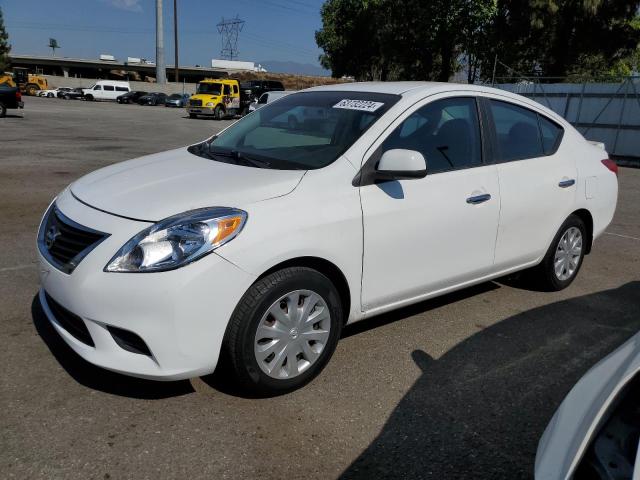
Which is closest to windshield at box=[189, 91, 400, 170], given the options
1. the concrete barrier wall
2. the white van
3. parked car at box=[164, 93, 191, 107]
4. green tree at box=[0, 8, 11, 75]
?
parked car at box=[164, 93, 191, 107]

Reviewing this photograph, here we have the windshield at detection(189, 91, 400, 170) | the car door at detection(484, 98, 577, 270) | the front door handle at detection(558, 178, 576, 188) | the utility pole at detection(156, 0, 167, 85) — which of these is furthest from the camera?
the utility pole at detection(156, 0, 167, 85)

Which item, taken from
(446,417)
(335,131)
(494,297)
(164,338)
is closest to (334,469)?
(446,417)

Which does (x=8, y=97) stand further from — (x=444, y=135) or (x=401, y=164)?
(x=401, y=164)

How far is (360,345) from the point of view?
11.9 feet

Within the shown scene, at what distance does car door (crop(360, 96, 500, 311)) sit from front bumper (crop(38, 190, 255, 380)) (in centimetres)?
91

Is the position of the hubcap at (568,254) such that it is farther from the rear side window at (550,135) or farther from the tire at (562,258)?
the rear side window at (550,135)

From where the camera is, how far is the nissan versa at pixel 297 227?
8.41 ft

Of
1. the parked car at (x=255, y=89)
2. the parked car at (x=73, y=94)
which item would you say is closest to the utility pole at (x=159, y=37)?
the parked car at (x=73, y=94)

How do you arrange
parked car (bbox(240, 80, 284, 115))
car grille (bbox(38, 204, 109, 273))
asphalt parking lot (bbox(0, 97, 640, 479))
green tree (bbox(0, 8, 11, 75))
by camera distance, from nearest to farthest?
asphalt parking lot (bbox(0, 97, 640, 479)) < car grille (bbox(38, 204, 109, 273)) < parked car (bbox(240, 80, 284, 115)) < green tree (bbox(0, 8, 11, 75))

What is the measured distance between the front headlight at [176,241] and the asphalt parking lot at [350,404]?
30.6 inches

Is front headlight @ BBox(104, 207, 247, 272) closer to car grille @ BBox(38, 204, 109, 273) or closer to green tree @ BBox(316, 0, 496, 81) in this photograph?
car grille @ BBox(38, 204, 109, 273)

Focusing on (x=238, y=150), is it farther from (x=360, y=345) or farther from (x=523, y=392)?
(x=523, y=392)

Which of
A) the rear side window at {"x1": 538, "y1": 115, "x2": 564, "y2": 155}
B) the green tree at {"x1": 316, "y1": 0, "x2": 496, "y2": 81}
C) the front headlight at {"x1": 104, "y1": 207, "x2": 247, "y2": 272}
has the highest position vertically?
the green tree at {"x1": 316, "y1": 0, "x2": 496, "y2": 81}

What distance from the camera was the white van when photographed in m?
53.4
